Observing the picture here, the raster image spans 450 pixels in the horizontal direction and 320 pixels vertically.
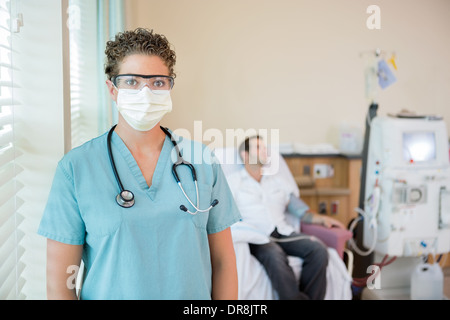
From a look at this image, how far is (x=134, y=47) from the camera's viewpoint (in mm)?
783

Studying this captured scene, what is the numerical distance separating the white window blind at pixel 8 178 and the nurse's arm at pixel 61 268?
14 cm

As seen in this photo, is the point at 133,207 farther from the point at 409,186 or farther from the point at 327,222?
the point at 409,186

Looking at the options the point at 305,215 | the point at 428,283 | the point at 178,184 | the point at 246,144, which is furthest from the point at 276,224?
the point at 178,184

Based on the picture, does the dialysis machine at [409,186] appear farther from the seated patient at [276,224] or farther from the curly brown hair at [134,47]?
the curly brown hair at [134,47]

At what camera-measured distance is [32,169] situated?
0.94 metres

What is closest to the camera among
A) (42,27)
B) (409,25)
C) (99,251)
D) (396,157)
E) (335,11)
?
(99,251)

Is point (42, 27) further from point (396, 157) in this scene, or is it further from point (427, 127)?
point (427, 127)

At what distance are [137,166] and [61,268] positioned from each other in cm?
24

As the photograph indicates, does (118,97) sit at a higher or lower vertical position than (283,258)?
higher

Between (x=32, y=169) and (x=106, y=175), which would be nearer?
(x=106, y=175)

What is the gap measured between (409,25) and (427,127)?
573 mm

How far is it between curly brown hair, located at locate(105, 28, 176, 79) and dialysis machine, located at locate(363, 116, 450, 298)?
1.77 m
